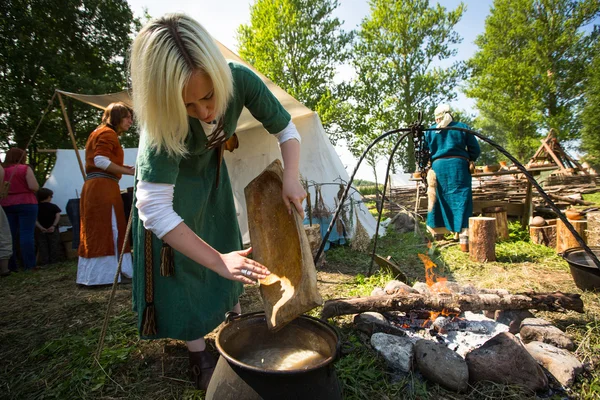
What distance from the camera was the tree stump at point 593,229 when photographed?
385cm

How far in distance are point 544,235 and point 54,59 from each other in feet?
52.9

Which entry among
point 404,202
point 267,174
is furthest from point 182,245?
point 404,202

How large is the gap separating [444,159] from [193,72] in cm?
388

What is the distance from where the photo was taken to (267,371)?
3.32 ft

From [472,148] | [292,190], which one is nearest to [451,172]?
[472,148]

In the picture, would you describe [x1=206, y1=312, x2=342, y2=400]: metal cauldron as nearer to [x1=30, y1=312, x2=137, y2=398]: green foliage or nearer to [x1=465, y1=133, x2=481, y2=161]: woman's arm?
[x1=30, y1=312, x2=137, y2=398]: green foliage

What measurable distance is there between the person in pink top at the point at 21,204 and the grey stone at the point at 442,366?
5242 millimetres

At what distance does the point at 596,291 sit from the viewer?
8.01 ft

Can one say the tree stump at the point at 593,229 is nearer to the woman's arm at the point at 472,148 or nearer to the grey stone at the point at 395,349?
the woman's arm at the point at 472,148

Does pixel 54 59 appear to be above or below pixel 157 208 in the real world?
above

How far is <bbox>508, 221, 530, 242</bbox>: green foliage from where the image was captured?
4800mm

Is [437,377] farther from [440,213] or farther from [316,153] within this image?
[316,153]

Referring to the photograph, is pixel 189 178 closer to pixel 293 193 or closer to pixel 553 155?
pixel 293 193

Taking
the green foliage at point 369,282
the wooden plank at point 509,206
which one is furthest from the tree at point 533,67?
the green foliage at point 369,282
